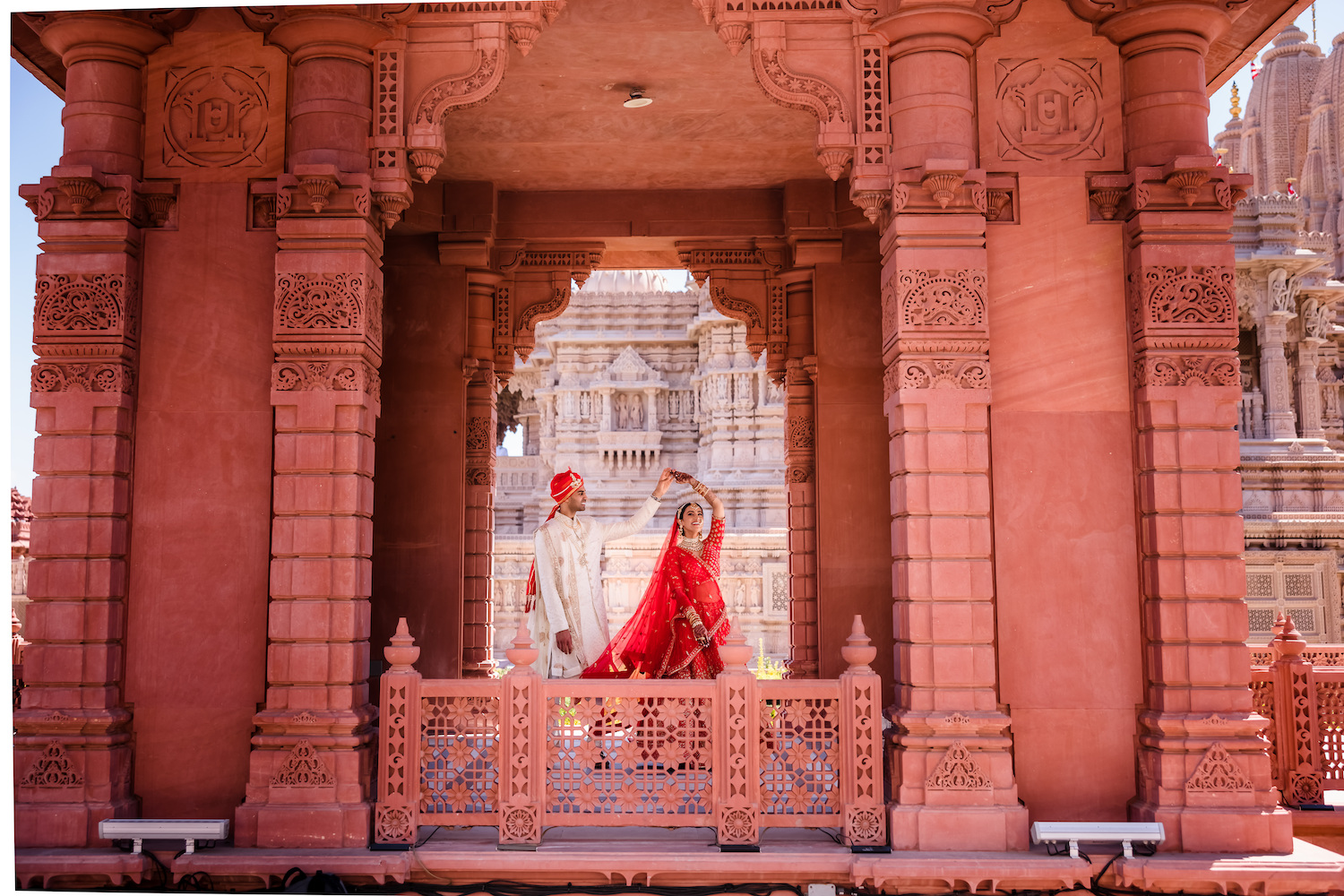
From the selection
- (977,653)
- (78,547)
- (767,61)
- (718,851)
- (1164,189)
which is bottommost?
(718,851)

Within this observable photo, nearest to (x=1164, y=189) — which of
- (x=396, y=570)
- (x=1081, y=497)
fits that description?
(x=1081, y=497)

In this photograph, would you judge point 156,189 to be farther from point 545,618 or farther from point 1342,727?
point 1342,727

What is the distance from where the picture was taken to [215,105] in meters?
6.67

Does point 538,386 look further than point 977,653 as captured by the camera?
Yes

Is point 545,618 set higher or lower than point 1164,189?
lower

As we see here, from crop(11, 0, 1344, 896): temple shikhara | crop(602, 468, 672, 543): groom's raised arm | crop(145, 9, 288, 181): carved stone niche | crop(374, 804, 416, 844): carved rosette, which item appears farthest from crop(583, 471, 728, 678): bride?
crop(145, 9, 288, 181): carved stone niche

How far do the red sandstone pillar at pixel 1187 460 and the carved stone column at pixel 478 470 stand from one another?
22.2 ft

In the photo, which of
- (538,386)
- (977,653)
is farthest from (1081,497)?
(538,386)

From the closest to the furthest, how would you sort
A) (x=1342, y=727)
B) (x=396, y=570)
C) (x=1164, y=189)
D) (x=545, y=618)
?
(x=1164, y=189)
(x=1342, y=727)
(x=545, y=618)
(x=396, y=570)

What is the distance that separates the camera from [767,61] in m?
6.52

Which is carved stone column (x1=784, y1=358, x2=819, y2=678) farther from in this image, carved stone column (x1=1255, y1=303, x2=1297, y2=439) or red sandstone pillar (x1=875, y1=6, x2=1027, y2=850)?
carved stone column (x1=1255, y1=303, x2=1297, y2=439)

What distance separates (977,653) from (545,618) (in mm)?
3550

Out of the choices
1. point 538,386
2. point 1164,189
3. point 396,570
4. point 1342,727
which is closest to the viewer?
point 1164,189

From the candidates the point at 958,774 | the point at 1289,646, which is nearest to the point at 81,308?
the point at 958,774
